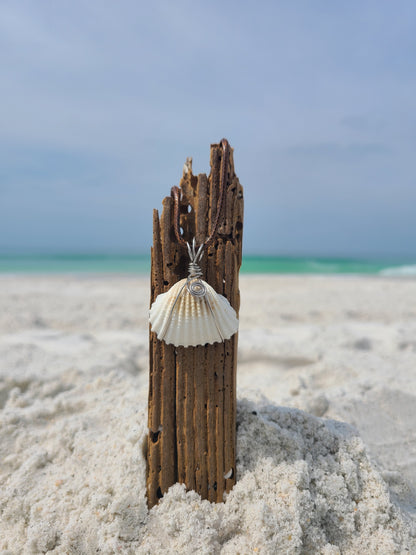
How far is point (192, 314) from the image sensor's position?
185cm

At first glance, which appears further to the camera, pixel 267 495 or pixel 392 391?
pixel 392 391

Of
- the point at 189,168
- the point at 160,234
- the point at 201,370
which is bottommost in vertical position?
the point at 201,370

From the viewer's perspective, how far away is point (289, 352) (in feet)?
16.5

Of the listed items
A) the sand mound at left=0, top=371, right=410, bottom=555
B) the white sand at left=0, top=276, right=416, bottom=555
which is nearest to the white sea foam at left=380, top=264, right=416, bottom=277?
the white sand at left=0, top=276, right=416, bottom=555

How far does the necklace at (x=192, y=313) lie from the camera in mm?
1854

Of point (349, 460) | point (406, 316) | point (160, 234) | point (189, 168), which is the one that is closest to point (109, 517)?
point (349, 460)

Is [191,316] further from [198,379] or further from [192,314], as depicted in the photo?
[198,379]

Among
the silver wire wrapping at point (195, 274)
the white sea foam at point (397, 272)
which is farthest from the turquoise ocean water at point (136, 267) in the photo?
the silver wire wrapping at point (195, 274)

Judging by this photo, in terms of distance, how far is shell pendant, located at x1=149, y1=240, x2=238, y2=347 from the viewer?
185 centimetres

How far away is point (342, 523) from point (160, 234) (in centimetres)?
176

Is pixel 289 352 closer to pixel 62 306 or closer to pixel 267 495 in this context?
pixel 267 495

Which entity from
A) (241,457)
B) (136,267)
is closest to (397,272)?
(136,267)

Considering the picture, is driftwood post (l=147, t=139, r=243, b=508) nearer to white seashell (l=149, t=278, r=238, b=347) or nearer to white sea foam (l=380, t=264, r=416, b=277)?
white seashell (l=149, t=278, r=238, b=347)

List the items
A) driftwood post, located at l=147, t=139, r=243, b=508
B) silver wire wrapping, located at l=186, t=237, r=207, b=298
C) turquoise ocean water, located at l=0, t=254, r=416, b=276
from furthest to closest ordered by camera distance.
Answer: turquoise ocean water, located at l=0, t=254, r=416, b=276 < driftwood post, located at l=147, t=139, r=243, b=508 < silver wire wrapping, located at l=186, t=237, r=207, b=298
